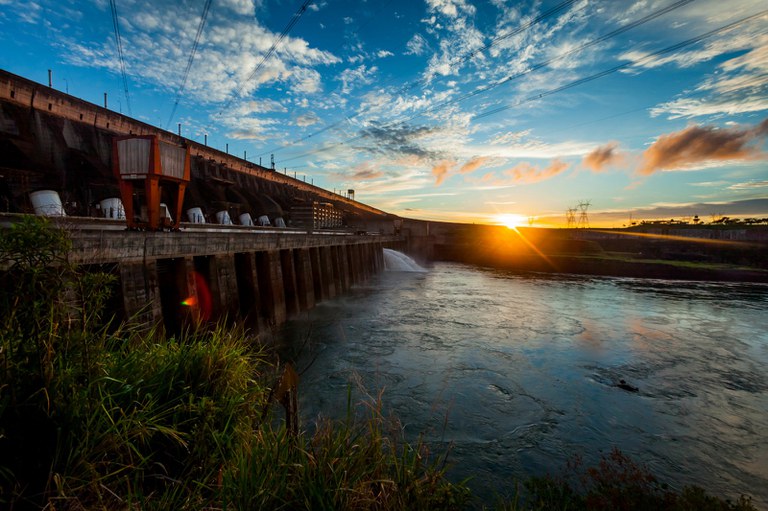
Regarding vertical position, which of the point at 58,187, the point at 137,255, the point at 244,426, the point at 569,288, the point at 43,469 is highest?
the point at 58,187

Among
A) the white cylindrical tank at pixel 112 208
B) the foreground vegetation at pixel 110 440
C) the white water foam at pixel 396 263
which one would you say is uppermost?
the white cylindrical tank at pixel 112 208

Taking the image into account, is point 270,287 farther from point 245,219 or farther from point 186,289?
point 245,219

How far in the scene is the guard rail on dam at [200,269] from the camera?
739cm

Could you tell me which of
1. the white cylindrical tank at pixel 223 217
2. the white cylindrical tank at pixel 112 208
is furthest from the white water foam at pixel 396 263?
the white cylindrical tank at pixel 112 208

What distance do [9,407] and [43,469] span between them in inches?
25.3

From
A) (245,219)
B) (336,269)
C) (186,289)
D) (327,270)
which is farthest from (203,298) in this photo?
(245,219)

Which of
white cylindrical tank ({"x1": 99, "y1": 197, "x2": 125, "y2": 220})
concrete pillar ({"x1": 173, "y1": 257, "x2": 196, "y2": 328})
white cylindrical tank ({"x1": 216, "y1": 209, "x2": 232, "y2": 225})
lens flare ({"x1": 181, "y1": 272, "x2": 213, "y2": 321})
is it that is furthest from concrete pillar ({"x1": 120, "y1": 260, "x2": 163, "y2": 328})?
white cylindrical tank ({"x1": 216, "y1": 209, "x2": 232, "y2": 225})

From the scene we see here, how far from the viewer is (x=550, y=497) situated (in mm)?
5105

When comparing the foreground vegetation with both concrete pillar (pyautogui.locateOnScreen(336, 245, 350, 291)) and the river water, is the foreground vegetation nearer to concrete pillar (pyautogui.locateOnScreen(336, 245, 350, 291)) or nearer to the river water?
the river water

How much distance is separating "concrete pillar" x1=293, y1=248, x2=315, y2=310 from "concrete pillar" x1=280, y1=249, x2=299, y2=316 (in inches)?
45.6

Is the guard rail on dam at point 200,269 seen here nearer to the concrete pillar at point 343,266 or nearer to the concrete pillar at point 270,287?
the concrete pillar at point 270,287

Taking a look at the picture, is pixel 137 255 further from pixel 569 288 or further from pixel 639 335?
pixel 569 288

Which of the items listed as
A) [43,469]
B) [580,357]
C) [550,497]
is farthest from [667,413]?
[43,469]

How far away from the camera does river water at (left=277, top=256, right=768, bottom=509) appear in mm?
6816
